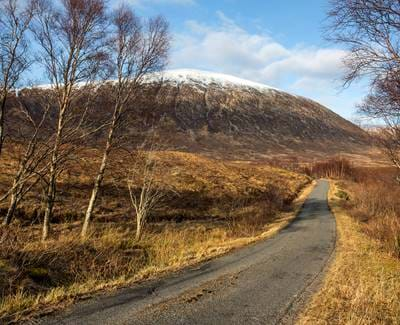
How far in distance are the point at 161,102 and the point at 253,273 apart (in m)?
10.7

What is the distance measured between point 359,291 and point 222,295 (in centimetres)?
337

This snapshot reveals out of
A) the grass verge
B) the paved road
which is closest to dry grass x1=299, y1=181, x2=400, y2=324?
the paved road

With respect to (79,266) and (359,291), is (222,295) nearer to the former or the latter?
(359,291)

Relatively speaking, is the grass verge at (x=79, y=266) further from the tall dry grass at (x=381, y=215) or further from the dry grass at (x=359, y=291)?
the tall dry grass at (x=381, y=215)

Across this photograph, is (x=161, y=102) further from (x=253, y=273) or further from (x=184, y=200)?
(x=184, y=200)

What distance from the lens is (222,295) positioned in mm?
8359

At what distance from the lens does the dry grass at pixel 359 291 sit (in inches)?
281

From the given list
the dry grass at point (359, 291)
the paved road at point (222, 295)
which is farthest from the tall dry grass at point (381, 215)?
the paved road at point (222, 295)

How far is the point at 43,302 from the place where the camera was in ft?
23.4

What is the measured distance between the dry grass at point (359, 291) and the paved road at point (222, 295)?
46 cm

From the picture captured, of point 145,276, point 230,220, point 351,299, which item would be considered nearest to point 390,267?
point 351,299

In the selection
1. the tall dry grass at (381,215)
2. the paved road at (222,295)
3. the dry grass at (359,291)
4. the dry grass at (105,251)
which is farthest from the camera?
the tall dry grass at (381,215)

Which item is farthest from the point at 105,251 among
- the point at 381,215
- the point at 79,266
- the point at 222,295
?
the point at 381,215

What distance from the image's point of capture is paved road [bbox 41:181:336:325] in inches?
269
